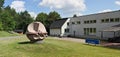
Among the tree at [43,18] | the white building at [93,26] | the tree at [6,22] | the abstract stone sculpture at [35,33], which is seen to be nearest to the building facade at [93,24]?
the white building at [93,26]

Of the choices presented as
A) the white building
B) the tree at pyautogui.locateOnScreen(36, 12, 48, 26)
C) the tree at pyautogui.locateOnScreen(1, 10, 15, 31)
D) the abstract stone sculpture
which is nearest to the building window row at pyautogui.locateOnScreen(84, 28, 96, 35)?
the white building

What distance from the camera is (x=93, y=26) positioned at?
185 feet

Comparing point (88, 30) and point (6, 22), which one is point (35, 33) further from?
point (6, 22)

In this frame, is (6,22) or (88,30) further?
(6,22)

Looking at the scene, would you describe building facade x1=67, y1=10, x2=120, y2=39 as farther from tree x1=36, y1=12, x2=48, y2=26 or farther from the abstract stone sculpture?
tree x1=36, y1=12, x2=48, y2=26

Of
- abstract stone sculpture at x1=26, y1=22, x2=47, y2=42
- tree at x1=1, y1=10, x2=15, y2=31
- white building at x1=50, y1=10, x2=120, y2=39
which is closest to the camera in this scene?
abstract stone sculpture at x1=26, y1=22, x2=47, y2=42

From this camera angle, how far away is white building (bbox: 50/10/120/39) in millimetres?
47875

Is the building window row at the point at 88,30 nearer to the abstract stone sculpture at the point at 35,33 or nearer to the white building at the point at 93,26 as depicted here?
the white building at the point at 93,26

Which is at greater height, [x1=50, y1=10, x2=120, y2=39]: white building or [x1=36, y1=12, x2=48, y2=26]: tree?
[x1=36, y1=12, x2=48, y2=26]: tree

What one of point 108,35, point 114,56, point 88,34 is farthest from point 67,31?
point 114,56

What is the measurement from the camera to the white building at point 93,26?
157 ft

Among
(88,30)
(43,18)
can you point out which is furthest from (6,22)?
(88,30)

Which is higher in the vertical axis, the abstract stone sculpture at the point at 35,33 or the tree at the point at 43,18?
the tree at the point at 43,18

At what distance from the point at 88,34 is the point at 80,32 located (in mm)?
4662
